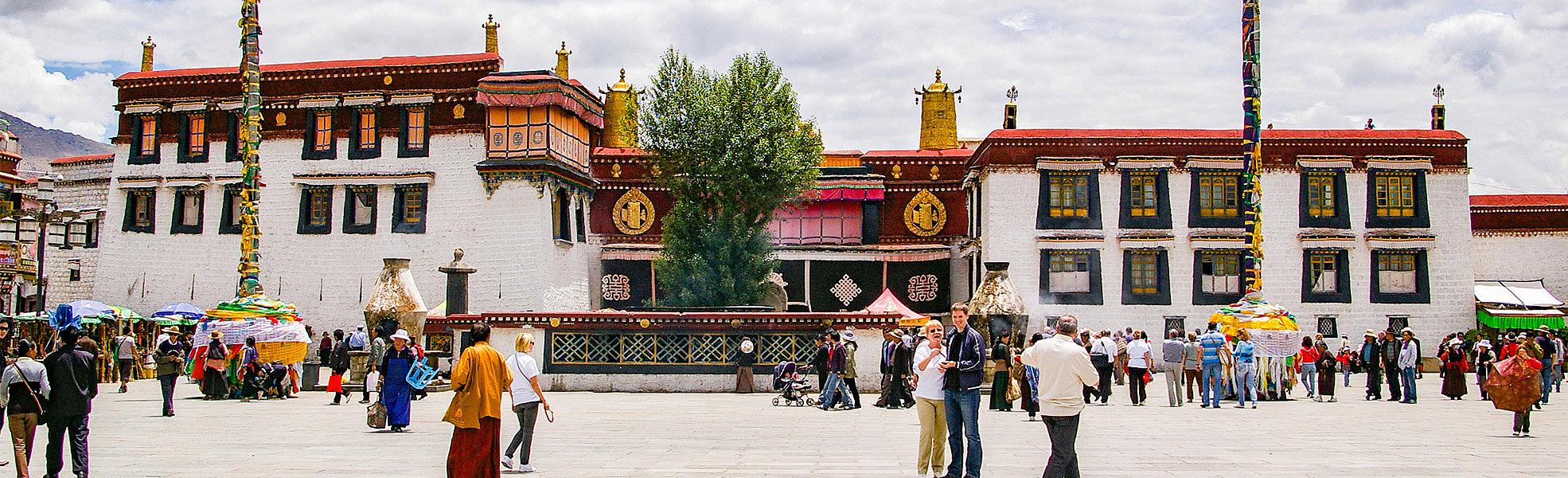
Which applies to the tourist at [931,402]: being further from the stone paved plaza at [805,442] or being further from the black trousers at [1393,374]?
the black trousers at [1393,374]

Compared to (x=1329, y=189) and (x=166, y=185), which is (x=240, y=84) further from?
(x=1329, y=189)

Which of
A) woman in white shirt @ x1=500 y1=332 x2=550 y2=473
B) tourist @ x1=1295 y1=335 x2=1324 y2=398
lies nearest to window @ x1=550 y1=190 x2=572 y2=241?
tourist @ x1=1295 y1=335 x2=1324 y2=398

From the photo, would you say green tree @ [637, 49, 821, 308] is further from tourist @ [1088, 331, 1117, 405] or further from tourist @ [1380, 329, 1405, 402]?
tourist @ [1380, 329, 1405, 402]

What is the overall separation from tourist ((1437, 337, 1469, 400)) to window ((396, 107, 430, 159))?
27481 millimetres

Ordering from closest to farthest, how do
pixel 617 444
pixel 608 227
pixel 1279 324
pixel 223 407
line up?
pixel 617 444
pixel 223 407
pixel 1279 324
pixel 608 227

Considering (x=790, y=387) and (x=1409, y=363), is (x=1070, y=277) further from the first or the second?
(x=790, y=387)

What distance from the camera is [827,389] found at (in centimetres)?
2147

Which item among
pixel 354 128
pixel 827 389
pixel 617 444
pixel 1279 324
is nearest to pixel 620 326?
pixel 827 389

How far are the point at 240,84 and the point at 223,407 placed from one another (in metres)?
20.8

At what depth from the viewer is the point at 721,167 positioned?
1352 inches

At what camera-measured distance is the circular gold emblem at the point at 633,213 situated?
134 ft

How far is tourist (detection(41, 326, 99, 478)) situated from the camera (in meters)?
10.8

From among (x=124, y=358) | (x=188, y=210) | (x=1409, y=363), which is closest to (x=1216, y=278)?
(x=1409, y=363)

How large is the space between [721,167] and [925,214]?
9.66m
